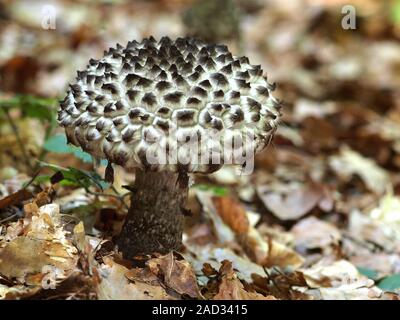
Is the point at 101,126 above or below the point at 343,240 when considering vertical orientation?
above

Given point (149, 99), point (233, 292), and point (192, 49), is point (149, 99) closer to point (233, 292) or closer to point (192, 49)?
point (192, 49)

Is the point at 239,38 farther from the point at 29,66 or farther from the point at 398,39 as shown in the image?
the point at 398,39

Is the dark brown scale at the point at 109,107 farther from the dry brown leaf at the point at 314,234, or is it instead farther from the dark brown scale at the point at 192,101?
the dry brown leaf at the point at 314,234

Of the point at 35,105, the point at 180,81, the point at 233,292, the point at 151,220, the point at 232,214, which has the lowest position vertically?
the point at 233,292

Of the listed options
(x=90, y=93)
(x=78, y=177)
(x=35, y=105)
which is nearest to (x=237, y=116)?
(x=90, y=93)
